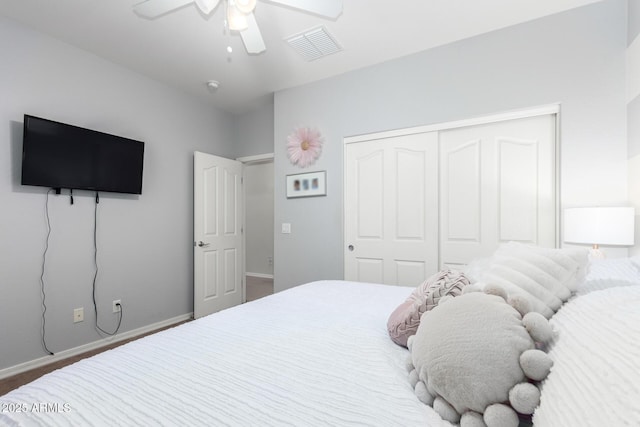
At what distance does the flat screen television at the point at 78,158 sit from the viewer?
7.34 ft

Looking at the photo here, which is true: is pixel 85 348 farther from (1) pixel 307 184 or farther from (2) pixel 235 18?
→ (2) pixel 235 18

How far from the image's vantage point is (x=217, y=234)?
3.71 m

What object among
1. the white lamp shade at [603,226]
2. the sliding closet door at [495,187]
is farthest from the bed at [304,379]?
the sliding closet door at [495,187]

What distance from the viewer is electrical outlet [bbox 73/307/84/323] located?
2.55 metres

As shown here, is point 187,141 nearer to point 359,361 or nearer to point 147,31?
point 147,31

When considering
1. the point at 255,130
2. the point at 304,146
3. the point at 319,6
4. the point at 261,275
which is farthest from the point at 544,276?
the point at 261,275

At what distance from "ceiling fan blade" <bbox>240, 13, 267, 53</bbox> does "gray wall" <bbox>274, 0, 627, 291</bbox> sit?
4.00ft

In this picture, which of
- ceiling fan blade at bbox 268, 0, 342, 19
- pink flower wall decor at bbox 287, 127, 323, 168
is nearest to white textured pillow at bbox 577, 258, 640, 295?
ceiling fan blade at bbox 268, 0, 342, 19

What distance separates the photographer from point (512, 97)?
231 centimetres

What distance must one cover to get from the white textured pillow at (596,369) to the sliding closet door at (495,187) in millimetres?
1906

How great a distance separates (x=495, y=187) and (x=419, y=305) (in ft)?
6.21

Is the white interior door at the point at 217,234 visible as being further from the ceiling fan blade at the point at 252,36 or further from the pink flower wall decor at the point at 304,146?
the ceiling fan blade at the point at 252,36

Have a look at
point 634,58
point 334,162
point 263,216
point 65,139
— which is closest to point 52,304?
point 65,139

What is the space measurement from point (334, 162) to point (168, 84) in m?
2.09
